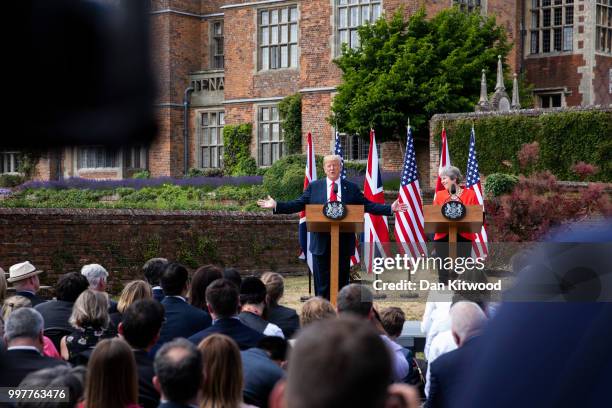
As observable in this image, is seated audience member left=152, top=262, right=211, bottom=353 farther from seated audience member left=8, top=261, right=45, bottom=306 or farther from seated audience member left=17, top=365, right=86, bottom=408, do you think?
seated audience member left=17, top=365, right=86, bottom=408

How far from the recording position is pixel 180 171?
35.0m

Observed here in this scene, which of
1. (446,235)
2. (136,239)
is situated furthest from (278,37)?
(446,235)

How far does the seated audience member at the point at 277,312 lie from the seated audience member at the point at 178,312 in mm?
654

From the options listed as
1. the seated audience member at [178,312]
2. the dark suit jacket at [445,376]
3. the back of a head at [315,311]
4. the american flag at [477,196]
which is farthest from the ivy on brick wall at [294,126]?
the dark suit jacket at [445,376]

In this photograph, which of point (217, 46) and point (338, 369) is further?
point (217, 46)

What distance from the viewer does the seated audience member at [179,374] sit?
389 centimetres

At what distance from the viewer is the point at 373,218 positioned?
14.3m

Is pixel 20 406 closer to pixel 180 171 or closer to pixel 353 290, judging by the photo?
pixel 353 290

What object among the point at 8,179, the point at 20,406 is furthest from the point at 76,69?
the point at 8,179

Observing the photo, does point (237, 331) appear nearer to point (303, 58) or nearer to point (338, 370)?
point (338, 370)

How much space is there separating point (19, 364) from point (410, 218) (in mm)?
9264

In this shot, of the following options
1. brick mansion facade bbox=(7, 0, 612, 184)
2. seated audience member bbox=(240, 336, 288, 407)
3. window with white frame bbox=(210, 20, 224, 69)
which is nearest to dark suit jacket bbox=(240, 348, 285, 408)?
seated audience member bbox=(240, 336, 288, 407)

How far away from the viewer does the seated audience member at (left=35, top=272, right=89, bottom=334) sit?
21.8 feet

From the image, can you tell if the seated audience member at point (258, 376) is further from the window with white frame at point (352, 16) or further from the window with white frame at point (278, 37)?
the window with white frame at point (278, 37)
